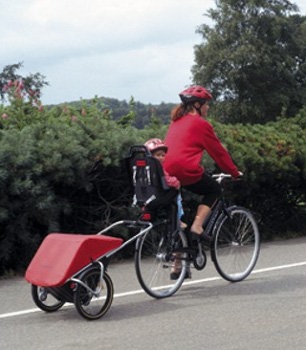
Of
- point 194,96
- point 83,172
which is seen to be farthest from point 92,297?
point 83,172

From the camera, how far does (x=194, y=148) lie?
27.7ft

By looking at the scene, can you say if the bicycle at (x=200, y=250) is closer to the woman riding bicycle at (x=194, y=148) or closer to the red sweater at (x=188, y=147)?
the woman riding bicycle at (x=194, y=148)

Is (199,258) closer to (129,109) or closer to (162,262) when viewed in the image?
(162,262)

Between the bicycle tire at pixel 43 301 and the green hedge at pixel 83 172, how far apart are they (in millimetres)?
1833

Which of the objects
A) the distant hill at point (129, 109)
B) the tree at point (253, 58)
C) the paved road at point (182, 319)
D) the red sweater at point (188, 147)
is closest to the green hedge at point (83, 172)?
the distant hill at point (129, 109)

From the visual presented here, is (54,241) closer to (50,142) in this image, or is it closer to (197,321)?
(197,321)

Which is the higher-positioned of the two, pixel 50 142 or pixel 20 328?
pixel 50 142

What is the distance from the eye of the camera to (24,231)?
977 centimetres

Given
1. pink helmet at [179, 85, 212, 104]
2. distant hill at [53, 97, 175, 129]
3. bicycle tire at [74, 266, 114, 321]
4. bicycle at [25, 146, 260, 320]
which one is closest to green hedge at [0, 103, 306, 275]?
distant hill at [53, 97, 175, 129]

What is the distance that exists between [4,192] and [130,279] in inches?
63.5

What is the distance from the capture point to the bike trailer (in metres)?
7.34

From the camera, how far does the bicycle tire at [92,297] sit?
24.1 ft

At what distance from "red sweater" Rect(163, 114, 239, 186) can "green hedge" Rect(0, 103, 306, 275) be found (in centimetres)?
175

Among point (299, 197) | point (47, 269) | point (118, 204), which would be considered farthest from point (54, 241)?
point (299, 197)
